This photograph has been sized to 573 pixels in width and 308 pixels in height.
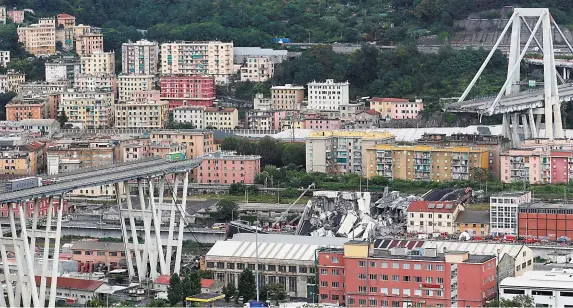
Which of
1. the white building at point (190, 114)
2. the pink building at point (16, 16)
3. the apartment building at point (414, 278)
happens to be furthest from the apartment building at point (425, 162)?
the pink building at point (16, 16)

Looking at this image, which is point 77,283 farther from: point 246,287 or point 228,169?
point 228,169

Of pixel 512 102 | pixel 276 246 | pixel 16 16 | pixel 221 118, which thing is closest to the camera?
pixel 276 246

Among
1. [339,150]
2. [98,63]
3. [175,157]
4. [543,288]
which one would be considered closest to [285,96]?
[98,63]

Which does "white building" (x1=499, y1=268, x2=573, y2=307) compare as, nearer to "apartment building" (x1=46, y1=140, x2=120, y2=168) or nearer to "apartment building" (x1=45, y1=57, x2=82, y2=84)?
"apartment building" (x1=46, y1=140, x2=120, y2=168)

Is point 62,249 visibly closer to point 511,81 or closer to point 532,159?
point 532,159

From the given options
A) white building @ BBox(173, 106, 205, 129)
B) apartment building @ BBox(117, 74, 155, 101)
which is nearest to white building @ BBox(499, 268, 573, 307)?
white building @ BBox(173, 106, 205, 129)

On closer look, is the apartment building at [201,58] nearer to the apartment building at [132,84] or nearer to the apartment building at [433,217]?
the apartment building at [132,84]
